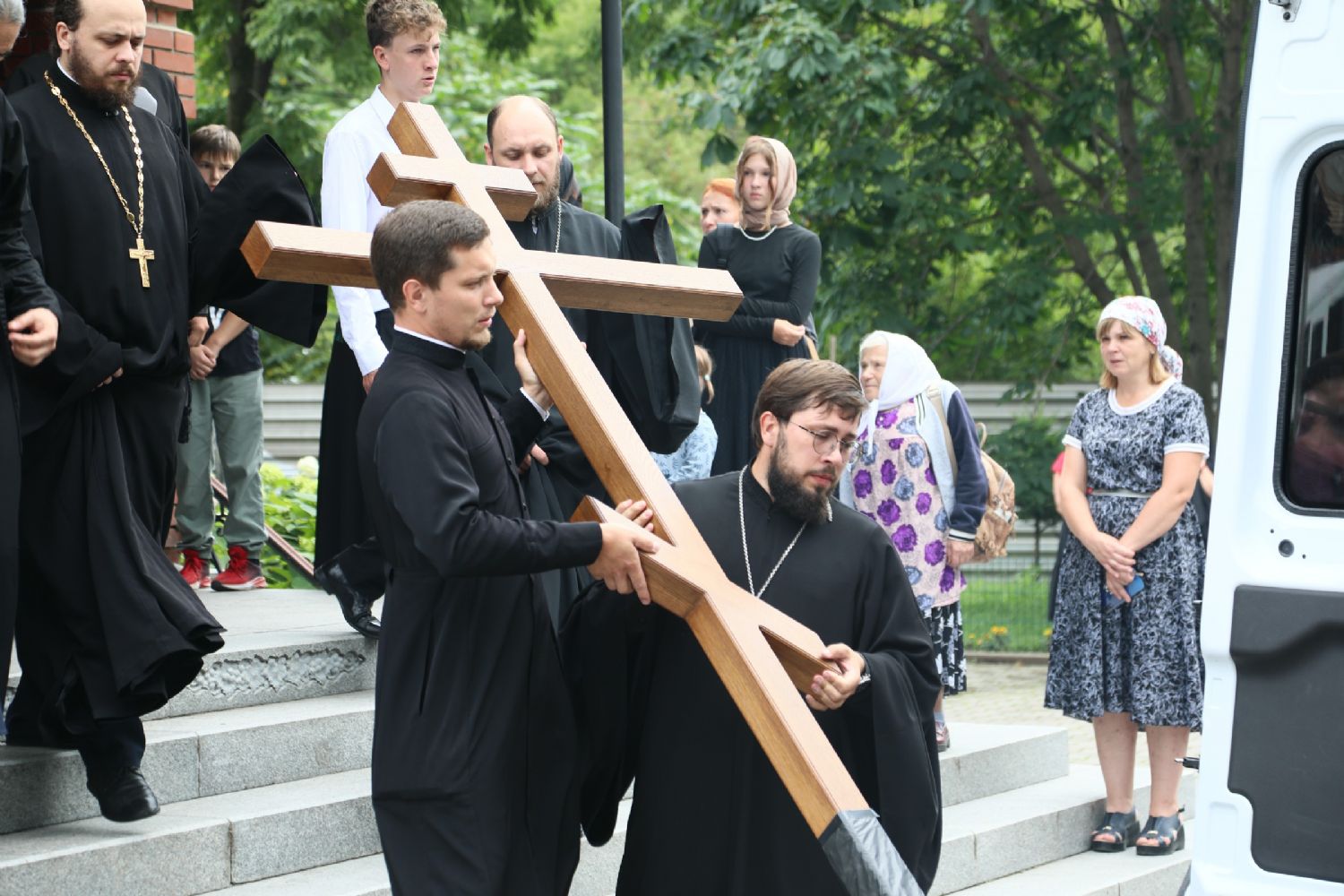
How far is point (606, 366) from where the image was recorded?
5.05 metres

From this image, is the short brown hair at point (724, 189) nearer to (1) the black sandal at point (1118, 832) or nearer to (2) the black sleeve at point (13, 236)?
(1) the black sandal at point (1118, 832)

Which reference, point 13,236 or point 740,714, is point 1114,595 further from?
point 13,236

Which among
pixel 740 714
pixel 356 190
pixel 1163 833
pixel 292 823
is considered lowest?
pixel 1163 833

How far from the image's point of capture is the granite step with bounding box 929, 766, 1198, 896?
680 centimetres

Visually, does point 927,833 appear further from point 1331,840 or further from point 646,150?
point 646,150

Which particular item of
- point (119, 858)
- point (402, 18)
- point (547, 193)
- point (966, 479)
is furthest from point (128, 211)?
point (966, 479)

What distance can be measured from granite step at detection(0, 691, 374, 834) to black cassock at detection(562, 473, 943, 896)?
61.4 inches

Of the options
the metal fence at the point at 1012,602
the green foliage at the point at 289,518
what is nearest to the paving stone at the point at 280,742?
the green foliage at the point at 289,518

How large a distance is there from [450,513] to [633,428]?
595 mm

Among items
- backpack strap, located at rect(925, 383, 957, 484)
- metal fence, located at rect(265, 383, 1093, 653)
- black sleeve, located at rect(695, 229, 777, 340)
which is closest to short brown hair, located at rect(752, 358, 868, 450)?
backpack strap, located at rect(925, 383, 957, 484)

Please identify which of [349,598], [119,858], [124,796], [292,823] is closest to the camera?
[119,858]

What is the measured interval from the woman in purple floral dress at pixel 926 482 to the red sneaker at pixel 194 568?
9.36 feet

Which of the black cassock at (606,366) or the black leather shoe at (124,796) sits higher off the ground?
the black cassock at (606,366)

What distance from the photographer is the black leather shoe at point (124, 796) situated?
4852mm
